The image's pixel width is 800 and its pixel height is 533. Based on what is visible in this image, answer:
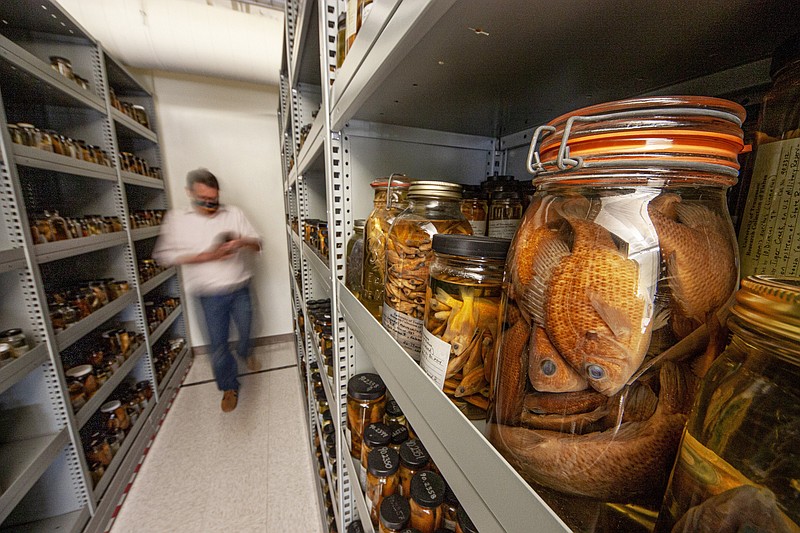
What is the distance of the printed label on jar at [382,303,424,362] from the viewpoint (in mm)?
423

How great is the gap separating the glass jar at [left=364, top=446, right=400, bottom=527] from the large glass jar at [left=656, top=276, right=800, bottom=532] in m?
0.58

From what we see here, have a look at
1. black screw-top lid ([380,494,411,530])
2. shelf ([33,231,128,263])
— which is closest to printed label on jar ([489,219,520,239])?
black screw-top lid ([380,494,411,530])

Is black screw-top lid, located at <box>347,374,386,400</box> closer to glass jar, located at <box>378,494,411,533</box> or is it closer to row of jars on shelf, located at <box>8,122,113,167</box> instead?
glass jar, located at <box>378,494,411,533</box>

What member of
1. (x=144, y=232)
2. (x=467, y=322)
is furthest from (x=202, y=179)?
(x=467, y=322)

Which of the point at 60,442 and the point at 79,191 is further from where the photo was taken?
the point at 79,191

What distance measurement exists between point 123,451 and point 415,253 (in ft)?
7.45

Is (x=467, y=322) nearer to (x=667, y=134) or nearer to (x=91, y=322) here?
(x=667, y=134)

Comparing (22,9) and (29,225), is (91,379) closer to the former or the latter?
(29,225)

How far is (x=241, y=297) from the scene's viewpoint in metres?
2.34

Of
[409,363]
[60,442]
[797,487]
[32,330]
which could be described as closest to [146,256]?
[32,330]

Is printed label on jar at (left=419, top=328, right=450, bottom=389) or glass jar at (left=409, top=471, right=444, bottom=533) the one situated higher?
printed label on jar at (left=419, top=328, right=450, bottom=389)

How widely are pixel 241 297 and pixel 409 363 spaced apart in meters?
2.32

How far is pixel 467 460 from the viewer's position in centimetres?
26

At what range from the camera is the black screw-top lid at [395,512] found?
57cm
